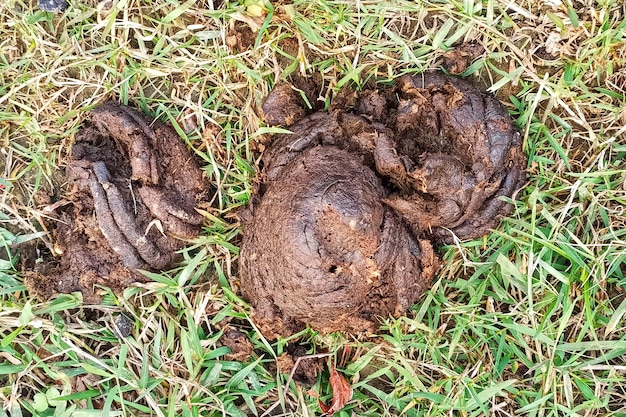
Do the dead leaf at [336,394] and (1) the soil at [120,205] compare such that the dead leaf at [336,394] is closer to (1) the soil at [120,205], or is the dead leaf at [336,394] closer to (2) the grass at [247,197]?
(2) the grass at [247,197]

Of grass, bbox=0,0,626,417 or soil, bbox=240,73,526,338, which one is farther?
grass, bbox=0,0,626,417

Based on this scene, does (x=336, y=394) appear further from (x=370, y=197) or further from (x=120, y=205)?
(x=120, y=205)

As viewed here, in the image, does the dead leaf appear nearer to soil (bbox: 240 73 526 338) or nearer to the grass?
the grass

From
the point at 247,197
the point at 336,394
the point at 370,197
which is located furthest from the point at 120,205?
the point at 336,394

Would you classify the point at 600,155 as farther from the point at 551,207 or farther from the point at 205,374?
the point at 205,374

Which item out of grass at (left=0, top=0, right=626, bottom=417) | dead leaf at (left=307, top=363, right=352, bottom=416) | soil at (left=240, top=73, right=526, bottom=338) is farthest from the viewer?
dead leaf at (left=307, top=363, right=352, bottom=416)

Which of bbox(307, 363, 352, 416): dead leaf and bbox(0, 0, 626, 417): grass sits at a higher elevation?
bbox(0, 0, 626, 417): grass

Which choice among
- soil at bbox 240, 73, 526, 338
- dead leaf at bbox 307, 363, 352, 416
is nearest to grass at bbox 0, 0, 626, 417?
dead leaf at bbox 307, 363, 352, 416
